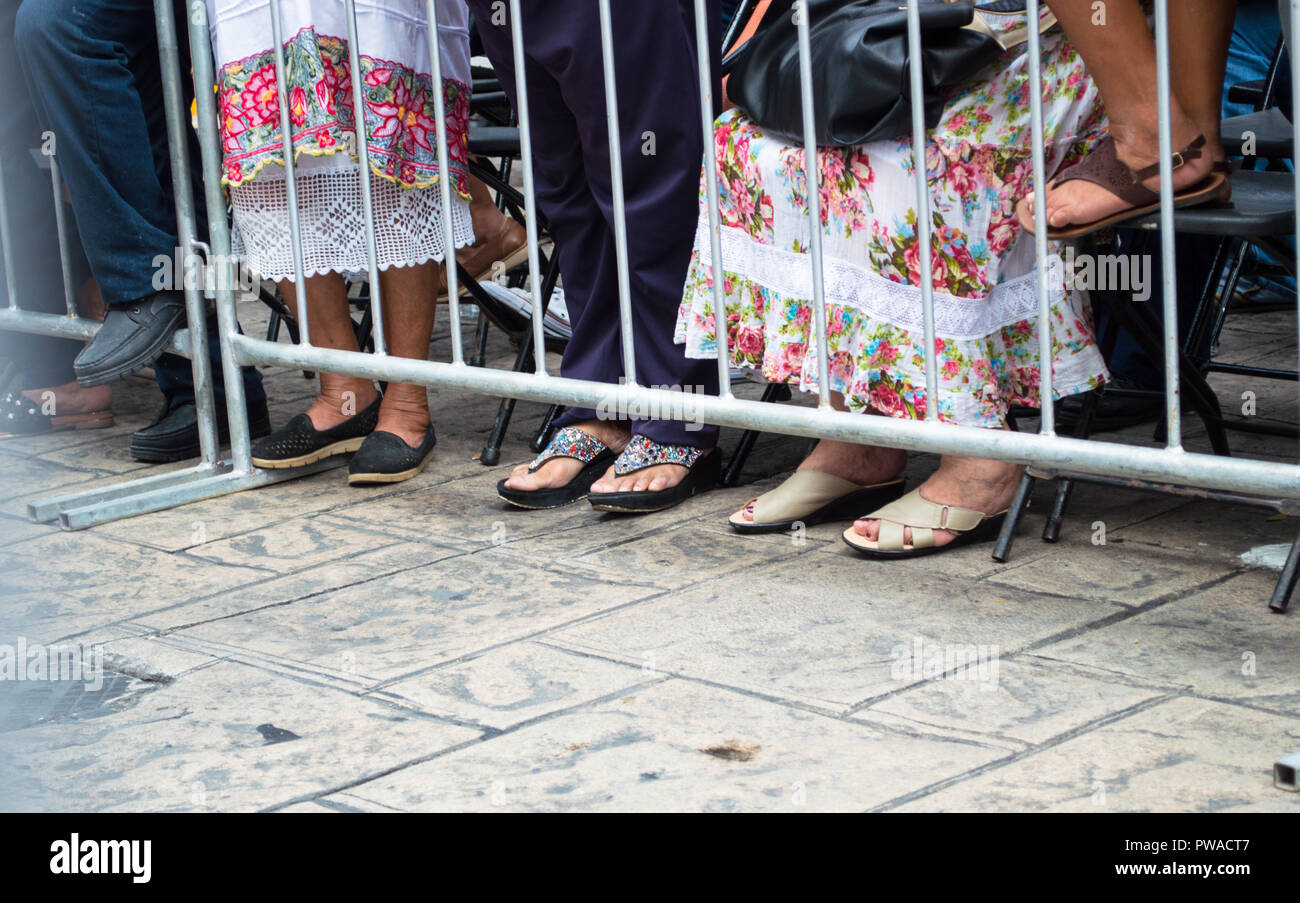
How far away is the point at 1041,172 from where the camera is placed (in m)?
2.35

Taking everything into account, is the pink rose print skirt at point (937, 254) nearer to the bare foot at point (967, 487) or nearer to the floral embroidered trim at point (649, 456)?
the bare foot at point (967, 487)

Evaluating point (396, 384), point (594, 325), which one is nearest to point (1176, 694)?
point (594, 325)

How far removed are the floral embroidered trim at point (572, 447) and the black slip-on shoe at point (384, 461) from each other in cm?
35

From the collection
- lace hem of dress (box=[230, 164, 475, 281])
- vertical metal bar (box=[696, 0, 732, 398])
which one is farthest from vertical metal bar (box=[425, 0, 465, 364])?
vertical metal bar (box=[696, 0, 732, 398])

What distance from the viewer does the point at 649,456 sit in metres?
3.25

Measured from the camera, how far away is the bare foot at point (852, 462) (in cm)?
308

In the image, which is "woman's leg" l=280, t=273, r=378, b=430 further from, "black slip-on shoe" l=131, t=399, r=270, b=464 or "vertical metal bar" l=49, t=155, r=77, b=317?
"vertical metal bar" l=49, t=155, r=77, b=317

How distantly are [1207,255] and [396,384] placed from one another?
192cm

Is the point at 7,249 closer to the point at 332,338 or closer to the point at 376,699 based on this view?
the point at 332,338

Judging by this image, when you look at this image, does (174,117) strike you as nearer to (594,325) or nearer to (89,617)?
(594,325)

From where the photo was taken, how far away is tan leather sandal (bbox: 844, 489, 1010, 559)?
281cm

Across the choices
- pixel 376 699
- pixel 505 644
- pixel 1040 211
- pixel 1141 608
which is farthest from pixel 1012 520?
pixel 376 699

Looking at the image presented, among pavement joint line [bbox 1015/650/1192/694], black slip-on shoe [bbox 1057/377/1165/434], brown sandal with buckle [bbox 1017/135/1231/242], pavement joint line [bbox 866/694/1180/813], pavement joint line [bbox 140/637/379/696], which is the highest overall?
brown sandal with buckle [bbox 1017/135/1231/242]

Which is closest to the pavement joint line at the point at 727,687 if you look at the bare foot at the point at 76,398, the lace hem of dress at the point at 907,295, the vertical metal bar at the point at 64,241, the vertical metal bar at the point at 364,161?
the lace hem of dress at the point at 907,295
